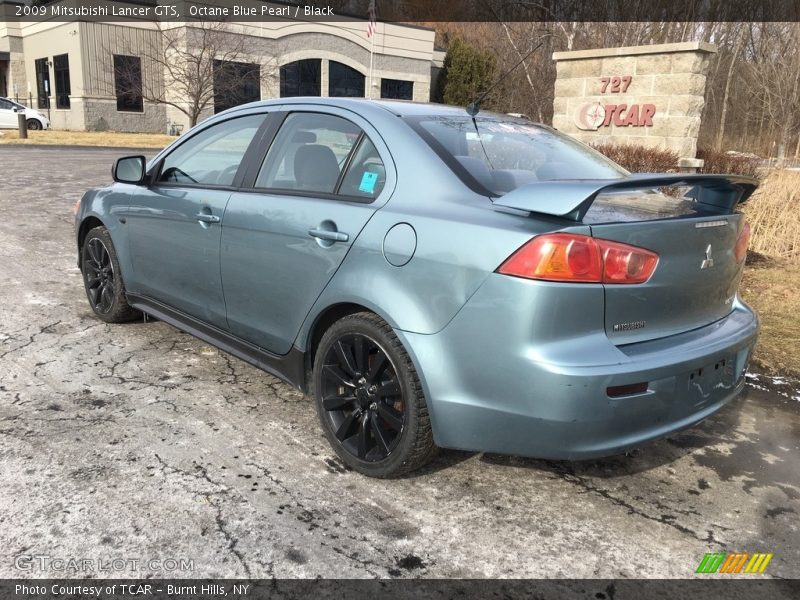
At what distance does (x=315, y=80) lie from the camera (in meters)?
34.7

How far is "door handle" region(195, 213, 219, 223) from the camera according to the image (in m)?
3.54

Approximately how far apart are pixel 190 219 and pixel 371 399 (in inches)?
64.5

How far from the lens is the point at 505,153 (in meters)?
3.09

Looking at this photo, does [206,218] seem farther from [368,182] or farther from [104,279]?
[104,279]

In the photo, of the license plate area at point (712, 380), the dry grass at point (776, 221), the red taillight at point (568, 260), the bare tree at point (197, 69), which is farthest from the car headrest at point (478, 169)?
the bare tree at point (197, 69)

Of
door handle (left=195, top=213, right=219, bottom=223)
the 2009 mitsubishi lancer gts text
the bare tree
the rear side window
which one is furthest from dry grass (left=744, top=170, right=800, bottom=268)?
the bare tree

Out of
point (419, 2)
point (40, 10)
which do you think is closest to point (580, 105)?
point (40, 10)

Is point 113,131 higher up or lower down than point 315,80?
lower down

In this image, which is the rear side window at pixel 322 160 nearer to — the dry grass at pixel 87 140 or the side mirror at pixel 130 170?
the side mirror at pixel 130 170

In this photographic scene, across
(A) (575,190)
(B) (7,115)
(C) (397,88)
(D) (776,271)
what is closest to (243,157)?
(A) (575,190)

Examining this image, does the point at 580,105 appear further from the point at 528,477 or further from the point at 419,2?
the point at 419,2

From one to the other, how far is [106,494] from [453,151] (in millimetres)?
2041

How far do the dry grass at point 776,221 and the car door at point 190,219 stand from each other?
6490 millimetres

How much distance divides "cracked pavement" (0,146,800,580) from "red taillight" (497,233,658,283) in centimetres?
102
